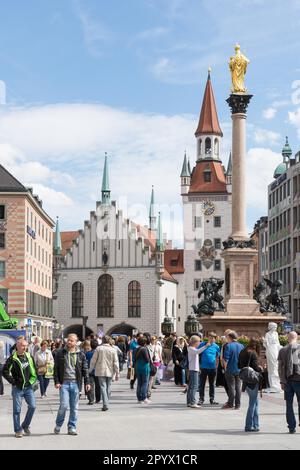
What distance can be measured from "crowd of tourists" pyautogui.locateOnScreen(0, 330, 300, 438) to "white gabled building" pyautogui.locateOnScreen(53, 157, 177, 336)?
7050 centimetres

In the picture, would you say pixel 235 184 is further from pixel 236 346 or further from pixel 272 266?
pixel 272 266

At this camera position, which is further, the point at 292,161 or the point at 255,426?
the point at 292,161

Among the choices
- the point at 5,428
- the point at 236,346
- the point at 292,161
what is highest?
the point at 292,161

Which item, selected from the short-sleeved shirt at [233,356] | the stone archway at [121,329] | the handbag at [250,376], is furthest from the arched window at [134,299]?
the handbag at [250,376]

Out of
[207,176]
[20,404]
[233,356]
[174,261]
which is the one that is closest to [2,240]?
[233,356]

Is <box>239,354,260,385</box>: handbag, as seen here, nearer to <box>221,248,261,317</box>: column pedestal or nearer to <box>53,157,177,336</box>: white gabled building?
<box>221,248,261,317</box>: column pedestal

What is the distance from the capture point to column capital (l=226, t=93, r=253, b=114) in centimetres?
3716

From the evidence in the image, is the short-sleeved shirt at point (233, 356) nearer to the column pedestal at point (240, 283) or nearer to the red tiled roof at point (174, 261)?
the column pedestal at point (240, 283)

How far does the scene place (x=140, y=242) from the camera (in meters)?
102

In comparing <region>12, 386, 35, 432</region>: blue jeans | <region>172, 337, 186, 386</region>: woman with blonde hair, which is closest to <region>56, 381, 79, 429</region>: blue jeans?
<region>12, 386, 35, 432</region>: blue jeans

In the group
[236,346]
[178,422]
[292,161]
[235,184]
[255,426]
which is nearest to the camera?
[255,426]

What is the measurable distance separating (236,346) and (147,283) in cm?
8246
